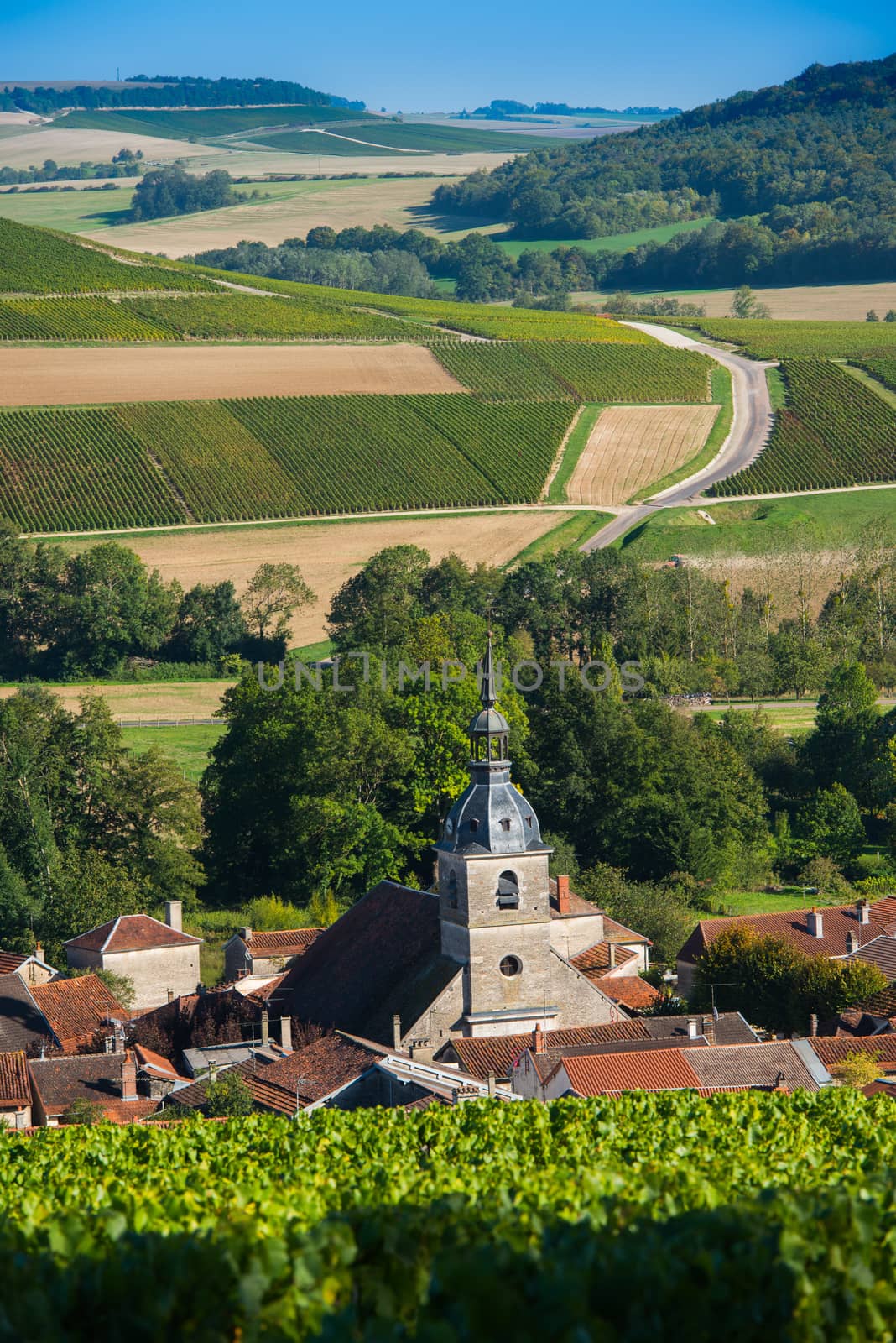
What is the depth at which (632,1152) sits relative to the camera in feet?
A: 85.3

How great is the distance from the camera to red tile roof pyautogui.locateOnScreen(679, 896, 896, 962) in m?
57.2

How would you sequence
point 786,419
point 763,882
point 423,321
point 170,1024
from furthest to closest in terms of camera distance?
point 423,321, point 786,419, point 763,882, point 170,1024

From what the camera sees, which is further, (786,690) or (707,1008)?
(786,690)

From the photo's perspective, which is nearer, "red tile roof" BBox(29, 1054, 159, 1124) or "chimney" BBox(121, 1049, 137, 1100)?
"red tile roof" BBox(29, 1054, 159, 1124)

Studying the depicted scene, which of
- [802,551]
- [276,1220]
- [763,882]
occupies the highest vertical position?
[276,1220]

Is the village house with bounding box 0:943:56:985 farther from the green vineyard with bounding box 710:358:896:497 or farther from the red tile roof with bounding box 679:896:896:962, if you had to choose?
the green vineyard with bounding box 710:358:896:497

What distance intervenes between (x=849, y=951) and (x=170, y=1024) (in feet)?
66.2

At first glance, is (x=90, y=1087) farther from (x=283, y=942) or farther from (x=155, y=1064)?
(x=283, y=942)

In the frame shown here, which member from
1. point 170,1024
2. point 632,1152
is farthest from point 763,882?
point 632,1152

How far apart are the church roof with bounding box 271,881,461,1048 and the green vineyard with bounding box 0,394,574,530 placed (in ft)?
175

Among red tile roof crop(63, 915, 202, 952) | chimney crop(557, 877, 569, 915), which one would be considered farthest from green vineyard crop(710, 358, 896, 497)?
red tile roof crop(63, 915, 202, 952)

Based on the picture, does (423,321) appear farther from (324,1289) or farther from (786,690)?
(324,1289)

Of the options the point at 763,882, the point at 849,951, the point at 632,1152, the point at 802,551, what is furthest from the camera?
the point at 802,551

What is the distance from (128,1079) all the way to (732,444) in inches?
3265
